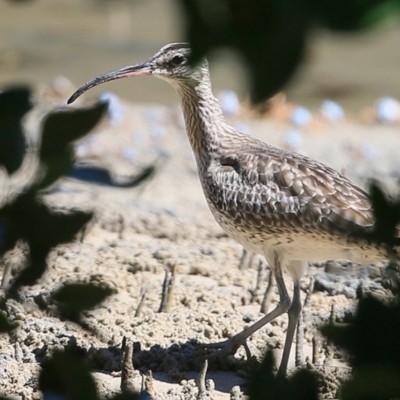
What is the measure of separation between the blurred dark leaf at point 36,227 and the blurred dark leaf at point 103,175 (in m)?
0.15

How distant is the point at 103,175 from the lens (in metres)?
2.30

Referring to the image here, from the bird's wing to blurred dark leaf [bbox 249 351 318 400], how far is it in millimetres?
3001

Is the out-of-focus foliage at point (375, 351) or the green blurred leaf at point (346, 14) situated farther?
the out-of-focus foliage at point (375, 351)

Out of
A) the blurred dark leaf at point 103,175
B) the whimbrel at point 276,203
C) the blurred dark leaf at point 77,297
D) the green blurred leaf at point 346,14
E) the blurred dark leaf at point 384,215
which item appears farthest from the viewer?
the whimbrel at point 276,203

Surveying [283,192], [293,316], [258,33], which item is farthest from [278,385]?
[283,192]

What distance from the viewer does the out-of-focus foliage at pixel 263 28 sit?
1352mm

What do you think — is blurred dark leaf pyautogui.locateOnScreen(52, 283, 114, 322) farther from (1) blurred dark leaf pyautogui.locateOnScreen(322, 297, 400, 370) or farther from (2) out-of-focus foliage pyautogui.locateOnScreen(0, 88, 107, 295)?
(1) blurred dark leaf pyautogui.locateOnScreen(322, 297, 400, 370)

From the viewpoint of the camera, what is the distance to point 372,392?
1.66 meters

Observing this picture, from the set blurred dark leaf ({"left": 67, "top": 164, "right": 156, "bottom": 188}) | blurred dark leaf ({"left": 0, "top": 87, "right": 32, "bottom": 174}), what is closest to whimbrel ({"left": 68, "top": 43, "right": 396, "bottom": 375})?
blurred dark leaf ({"left": 67, "top": 164, "right": 156, "bottom": 188})

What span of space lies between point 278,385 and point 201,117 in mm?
4176

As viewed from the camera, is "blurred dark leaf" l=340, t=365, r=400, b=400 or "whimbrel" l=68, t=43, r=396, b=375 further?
"whimbrel" l=68, t=43, r=396, b=375

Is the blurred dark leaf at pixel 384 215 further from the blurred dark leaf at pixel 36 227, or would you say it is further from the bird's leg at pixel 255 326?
the bird's leg at pixel 255 326

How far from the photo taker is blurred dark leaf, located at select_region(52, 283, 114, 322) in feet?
6.27

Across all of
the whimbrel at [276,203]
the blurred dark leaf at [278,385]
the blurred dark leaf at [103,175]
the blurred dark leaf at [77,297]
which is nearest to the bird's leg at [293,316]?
the whimbrel at [276,203]
